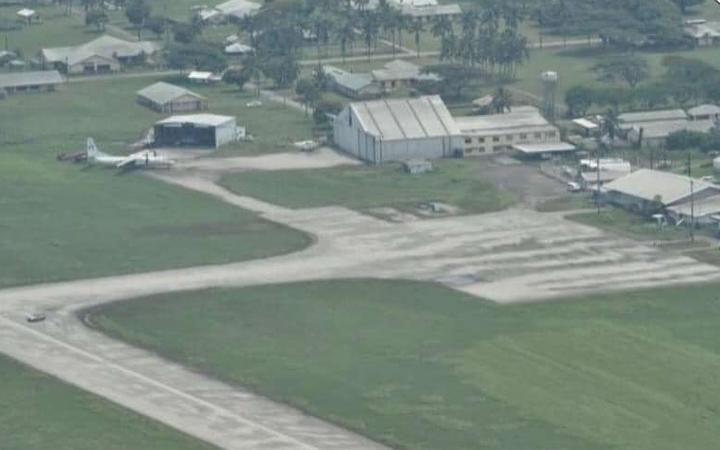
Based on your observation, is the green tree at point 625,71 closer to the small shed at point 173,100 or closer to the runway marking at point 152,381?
the small shed at point 173,100

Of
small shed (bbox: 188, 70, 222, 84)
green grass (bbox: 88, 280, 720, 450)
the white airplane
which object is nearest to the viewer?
green grass (bbox: 88, 280, 720, 450)

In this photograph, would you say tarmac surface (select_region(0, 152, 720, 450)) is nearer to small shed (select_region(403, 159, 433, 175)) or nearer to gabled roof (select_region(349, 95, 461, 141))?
small shed (select_region(403, 159, 433, 175))

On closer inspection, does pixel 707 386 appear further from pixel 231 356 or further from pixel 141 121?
pixel 141 121

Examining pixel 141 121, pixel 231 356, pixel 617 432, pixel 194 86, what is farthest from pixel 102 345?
pixel 194 86

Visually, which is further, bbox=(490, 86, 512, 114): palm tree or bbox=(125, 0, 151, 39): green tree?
bbox=(125, 0, 151, 39): green tree

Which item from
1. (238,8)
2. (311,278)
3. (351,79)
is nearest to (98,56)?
(351,79)

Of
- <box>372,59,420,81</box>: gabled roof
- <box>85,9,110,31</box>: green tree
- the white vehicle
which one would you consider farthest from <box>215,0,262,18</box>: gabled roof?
the white vehicle

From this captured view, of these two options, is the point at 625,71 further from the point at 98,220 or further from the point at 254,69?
the point at 98,220

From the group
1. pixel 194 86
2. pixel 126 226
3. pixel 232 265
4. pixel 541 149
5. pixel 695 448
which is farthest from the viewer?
pixel 194 86
